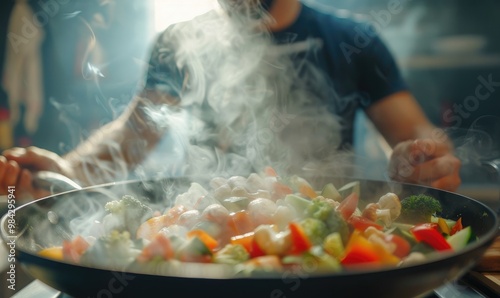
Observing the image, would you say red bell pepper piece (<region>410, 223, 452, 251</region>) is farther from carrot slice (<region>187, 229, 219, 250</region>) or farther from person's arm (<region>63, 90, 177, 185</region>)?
person's arm (<region>63, 90, 177, 185</region>)

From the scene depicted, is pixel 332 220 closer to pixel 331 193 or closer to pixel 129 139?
pixel 331 193

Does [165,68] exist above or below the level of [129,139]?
above

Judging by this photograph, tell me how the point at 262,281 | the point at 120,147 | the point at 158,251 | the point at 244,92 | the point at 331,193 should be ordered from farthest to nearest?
the point at 244,92, the point at 120,147, the point at 331,193, the point at 158,251, the point at 262,281

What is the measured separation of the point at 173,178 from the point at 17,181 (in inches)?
19.1

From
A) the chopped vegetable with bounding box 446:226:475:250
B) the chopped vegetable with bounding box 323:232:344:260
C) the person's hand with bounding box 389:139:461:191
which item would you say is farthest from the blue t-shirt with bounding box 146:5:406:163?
the chopped vegetable with bounding box 323:232:344:260

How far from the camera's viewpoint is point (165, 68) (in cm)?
272

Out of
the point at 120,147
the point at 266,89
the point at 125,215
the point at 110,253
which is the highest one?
the point at 110,253

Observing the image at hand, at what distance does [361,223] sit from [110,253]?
0.65 metres

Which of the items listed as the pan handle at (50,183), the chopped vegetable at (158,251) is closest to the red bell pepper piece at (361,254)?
the chopped vegetable at (158,251)

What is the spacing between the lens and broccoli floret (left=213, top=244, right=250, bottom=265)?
0.96 m

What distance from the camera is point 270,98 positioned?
8.99ft

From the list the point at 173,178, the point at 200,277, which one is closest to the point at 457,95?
the point at 173,178

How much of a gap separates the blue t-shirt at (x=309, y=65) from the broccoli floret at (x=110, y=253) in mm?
1717

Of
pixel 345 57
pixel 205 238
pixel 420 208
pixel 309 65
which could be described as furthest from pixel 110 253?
pixel 345 57
